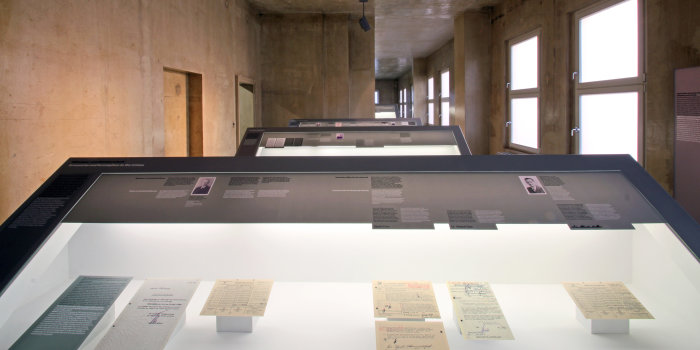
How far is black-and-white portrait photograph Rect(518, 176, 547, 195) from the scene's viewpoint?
1.40 metres

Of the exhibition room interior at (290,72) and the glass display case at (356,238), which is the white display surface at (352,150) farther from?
the glass display case at (356,238)

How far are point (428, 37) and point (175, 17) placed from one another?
9.93 meters

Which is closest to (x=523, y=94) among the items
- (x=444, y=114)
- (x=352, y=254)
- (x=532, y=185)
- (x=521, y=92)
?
(x=521, y=92)

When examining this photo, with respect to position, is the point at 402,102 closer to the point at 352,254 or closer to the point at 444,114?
the point at 444,114

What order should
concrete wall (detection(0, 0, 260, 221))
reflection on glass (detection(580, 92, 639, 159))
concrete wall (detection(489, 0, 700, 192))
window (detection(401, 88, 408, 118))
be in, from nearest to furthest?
concrete wall (detection(0, 0, 260, 221))
concrete wall (detection(489, 0, 700, 192))
reflection on glass (detection(580, 92, 639, 159))
window (detection(401, 88, 408, 118))

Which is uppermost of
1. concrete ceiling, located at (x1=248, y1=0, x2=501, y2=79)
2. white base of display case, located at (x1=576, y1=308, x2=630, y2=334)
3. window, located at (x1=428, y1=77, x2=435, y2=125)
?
concrete ceiling, located at (x1=248, y1=0, x2=501, y2=79)

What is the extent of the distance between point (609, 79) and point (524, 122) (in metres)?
3.31

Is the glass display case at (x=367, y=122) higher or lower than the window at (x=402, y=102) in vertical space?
lower

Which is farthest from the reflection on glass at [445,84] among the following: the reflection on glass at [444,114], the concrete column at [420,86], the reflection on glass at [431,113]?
the concrete column at [420,86]

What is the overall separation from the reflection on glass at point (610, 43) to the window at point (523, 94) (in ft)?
5.08

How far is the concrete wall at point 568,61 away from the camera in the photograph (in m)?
4.57

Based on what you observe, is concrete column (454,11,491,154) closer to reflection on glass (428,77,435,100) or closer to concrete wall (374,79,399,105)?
reflection on glass (428,77,435,100)

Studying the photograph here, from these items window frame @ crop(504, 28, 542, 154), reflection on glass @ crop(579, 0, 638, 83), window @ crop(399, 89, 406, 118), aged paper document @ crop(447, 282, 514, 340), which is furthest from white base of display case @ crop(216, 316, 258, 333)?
window @ crop(399, 89, 406, 118)

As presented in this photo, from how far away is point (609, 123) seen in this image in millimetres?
6242
